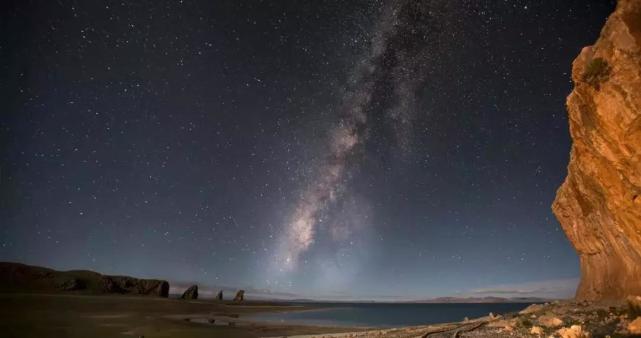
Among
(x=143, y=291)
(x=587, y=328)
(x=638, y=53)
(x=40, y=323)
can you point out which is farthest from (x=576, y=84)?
(x=143, y=291)

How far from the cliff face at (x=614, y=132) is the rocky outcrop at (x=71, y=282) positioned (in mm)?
121988

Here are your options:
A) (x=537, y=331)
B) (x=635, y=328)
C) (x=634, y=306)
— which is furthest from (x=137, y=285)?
(x=635, y=328)

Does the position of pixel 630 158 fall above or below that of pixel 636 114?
below

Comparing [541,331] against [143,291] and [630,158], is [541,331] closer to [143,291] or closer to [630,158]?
[630,158]

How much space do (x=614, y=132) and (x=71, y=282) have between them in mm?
130121

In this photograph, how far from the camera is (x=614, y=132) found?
13.8m

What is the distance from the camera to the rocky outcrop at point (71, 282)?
106750 mm

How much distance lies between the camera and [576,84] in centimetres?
1533

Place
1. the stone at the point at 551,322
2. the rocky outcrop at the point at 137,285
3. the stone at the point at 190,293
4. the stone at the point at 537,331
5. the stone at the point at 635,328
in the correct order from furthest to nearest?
the stone at the point at 190,293
the rocky outcrop at the point at 137,285
the stone at the point at 551,322
the stone at the point at 537,331
the stone at the point at 635,328

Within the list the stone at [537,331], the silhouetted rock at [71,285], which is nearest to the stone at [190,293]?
the silhouetted rock at [71,285]

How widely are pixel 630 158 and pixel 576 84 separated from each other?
3.69m

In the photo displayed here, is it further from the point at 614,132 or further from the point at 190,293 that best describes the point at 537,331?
the point at 190,293

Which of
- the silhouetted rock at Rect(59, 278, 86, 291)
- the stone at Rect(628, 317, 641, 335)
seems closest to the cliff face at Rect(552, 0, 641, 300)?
the stone at Rect(628, 317, 641, 335)

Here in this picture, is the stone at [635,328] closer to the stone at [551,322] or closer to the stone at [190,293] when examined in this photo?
the stone at [551,322]
